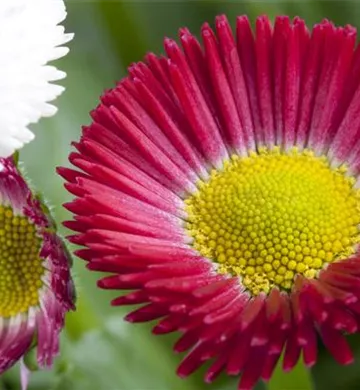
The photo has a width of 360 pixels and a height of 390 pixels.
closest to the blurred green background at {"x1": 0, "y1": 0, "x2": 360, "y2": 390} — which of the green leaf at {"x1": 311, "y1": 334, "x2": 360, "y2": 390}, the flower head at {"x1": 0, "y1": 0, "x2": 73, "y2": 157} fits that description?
the green leaf at {"x1": 311, "y1": 334, "x2": 360, "y2": 390}

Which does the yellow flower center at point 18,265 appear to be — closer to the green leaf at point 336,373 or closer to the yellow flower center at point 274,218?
the yellow flower center at point 274,218

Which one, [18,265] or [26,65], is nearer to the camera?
[26,65]

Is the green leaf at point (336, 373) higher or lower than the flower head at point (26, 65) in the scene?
lower

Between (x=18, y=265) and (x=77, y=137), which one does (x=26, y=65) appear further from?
(x=77, y=137)

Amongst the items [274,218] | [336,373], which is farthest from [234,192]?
[336,373]

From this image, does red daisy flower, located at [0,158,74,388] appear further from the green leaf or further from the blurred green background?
the green leaf

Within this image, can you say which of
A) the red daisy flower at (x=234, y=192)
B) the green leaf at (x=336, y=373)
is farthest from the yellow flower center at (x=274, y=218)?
the green leaf at (x=336, y=373)
